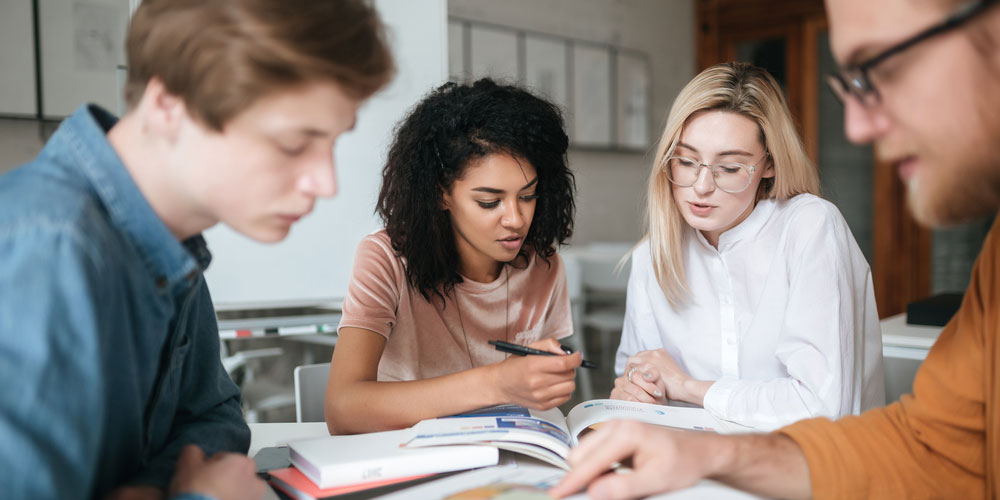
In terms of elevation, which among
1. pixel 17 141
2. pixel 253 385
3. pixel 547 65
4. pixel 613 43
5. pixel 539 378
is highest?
pixel 613 43

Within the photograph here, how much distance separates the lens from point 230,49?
711 millimetres

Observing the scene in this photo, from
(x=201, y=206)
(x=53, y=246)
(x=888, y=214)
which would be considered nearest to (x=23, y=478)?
(x=53, y=246)

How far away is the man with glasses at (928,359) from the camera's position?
0.69m

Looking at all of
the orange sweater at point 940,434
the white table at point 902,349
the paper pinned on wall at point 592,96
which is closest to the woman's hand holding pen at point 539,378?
the orange sweater at point 940,434

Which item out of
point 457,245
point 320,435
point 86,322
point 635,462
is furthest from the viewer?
point 457,245

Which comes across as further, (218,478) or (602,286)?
(602,286)

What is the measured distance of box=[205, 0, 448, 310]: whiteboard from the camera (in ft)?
8.08

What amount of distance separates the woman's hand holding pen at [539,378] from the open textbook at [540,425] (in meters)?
0.03

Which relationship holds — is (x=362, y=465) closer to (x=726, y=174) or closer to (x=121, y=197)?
(x=121, y=197)

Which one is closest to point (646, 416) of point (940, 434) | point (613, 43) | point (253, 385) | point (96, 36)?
point (940, 434)

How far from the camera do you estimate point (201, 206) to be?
77cm

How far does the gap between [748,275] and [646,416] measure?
1.75 feet

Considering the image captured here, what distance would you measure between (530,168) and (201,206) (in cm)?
78

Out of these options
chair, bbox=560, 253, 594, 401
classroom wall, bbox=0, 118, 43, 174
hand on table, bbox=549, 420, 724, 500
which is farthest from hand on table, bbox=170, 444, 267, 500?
chair, bbox=560, 253, 594, 401
